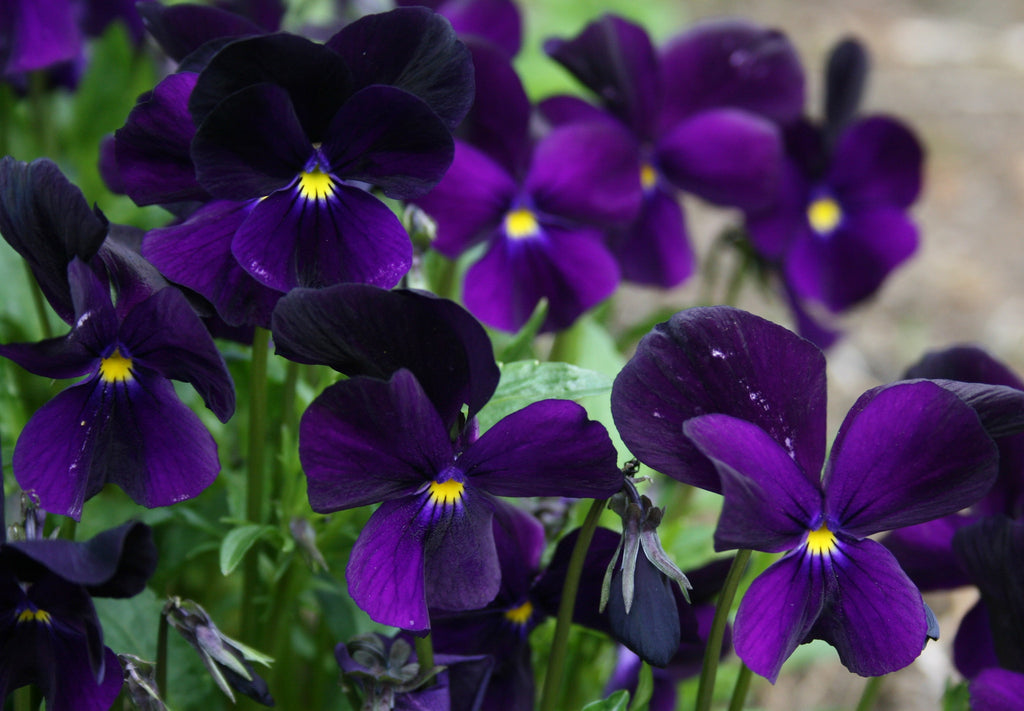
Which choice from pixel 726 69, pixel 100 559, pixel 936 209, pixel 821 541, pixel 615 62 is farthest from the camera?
pixel 936 209

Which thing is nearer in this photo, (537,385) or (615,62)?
(537,385)

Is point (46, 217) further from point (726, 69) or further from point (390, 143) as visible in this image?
point (726, 69)

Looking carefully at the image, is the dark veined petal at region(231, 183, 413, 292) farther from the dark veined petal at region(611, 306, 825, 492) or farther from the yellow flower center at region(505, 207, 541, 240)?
the yellow flower center at region(505, 207, 541, 240)

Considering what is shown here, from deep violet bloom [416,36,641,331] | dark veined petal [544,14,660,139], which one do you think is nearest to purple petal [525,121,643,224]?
deep violet bloom [416,36,641,331]

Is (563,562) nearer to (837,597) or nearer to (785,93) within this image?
(837,597)

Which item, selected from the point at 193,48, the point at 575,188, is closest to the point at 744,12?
the point at 575,188

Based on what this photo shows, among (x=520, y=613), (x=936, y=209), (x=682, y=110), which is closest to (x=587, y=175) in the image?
(x=682, y=110)
